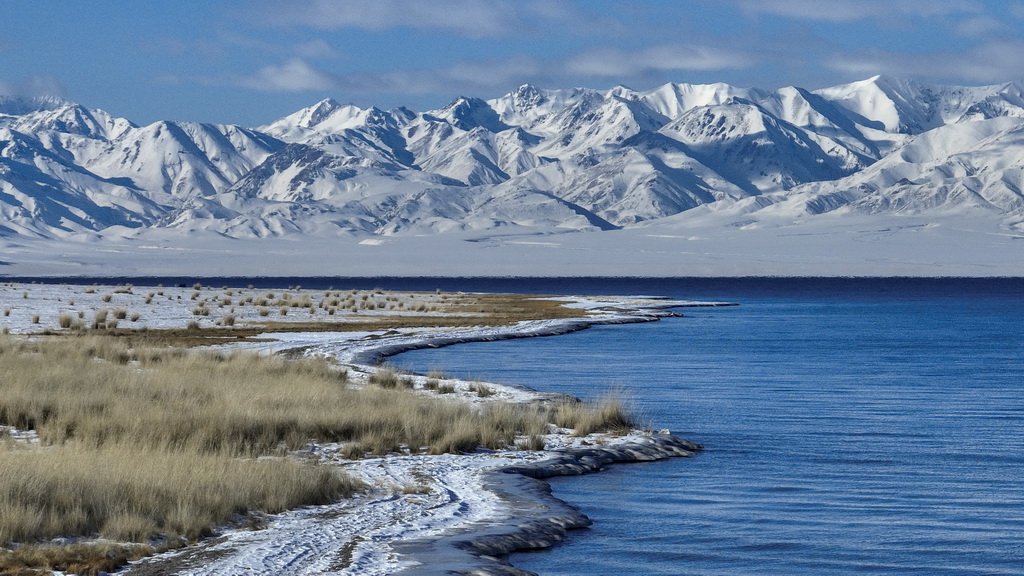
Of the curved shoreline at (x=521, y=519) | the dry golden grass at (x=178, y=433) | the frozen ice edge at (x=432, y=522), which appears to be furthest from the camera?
the curved shoreline at (x=521, y=519)

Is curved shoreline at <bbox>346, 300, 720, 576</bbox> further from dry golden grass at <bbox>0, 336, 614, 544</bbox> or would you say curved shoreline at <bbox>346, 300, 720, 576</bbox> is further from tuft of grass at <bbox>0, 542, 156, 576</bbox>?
tuft of grass at <bbox>0, 542, 156, 576</bbox>

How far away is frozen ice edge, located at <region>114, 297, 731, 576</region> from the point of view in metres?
11.9

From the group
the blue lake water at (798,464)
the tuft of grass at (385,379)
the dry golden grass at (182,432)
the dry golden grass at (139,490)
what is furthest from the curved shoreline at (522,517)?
the tuft of grass at (385,379)

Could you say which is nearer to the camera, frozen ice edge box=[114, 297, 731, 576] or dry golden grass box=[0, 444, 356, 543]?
frozen ice edge box=[114, 297, 731, 576]

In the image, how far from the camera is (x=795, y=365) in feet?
130

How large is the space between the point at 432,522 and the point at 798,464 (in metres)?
7.34

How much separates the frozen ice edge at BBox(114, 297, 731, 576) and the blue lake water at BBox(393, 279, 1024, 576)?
429 mm

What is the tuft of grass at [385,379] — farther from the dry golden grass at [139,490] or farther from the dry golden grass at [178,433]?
the dry golden grass at [139,490]

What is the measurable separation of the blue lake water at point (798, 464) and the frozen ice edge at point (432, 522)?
43 centimetres

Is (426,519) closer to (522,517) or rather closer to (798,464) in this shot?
(522,517)

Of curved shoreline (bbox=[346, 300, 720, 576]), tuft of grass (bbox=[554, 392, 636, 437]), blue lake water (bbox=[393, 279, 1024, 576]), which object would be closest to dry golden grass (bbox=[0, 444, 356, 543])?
curved shoreline (bbox=[346, 300, 720, 576])

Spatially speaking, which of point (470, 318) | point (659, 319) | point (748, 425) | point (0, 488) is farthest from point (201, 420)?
point (659, 319)

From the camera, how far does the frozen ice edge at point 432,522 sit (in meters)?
11.9

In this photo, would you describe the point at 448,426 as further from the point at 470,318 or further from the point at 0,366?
the point at 470,318
